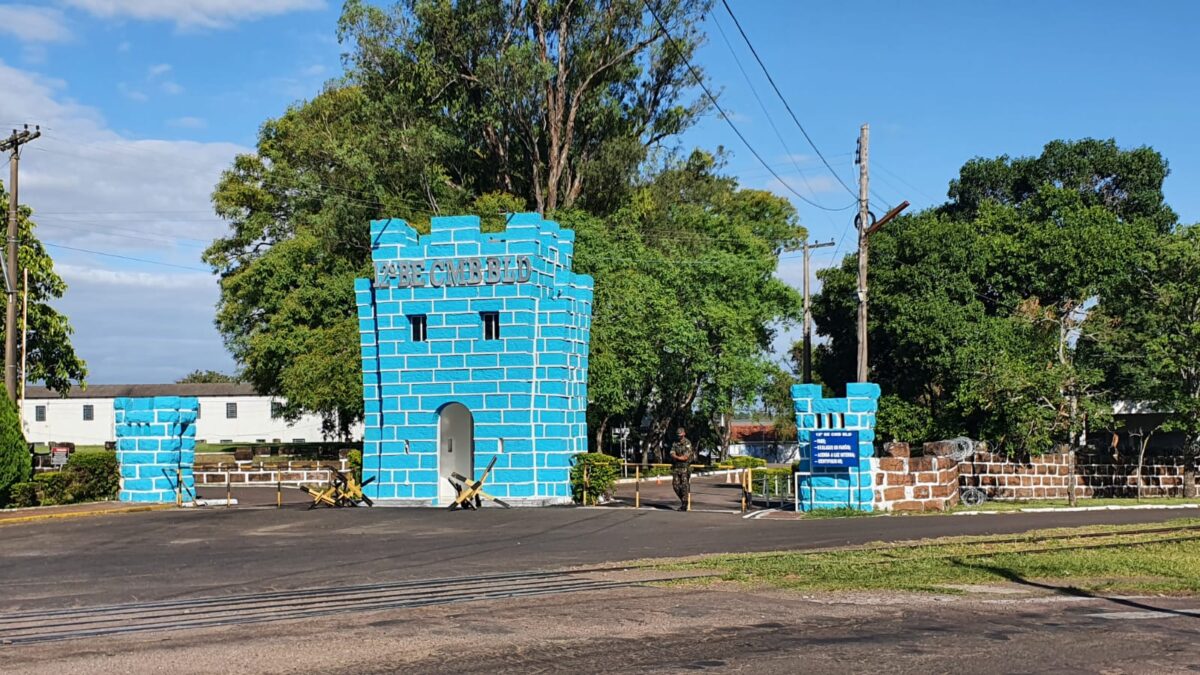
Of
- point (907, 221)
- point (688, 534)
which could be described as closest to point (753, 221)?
point (907, 221)

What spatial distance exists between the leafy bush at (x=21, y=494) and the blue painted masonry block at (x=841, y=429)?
661 inches

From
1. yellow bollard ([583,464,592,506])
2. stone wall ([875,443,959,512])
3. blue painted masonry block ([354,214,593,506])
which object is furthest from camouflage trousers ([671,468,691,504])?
stone wall ([875,443,959,512])

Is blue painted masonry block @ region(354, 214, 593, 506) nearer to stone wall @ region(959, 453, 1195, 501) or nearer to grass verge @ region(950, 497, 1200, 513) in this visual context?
grass verge @ region(950, 497, 1200, 513)

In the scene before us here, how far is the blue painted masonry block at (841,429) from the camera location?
25.5m

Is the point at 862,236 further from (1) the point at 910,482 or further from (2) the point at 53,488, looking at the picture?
(2) the point at 53,488

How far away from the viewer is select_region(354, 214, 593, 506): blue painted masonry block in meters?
28.0

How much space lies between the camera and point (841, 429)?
1008 inches

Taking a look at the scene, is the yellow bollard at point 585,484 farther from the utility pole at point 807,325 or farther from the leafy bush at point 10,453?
the utility pole at point 807,325

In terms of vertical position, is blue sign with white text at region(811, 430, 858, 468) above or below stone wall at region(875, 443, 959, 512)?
above

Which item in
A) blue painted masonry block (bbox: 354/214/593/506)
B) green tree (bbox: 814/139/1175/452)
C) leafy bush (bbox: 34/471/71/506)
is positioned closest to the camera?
leafy bush (bbox: 34/471/71/506)

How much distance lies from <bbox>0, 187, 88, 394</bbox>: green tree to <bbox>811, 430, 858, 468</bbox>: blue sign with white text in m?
33.3

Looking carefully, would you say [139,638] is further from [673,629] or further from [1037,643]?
[1037,643]

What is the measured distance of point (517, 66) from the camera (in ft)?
147

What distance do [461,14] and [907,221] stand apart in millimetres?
19117
